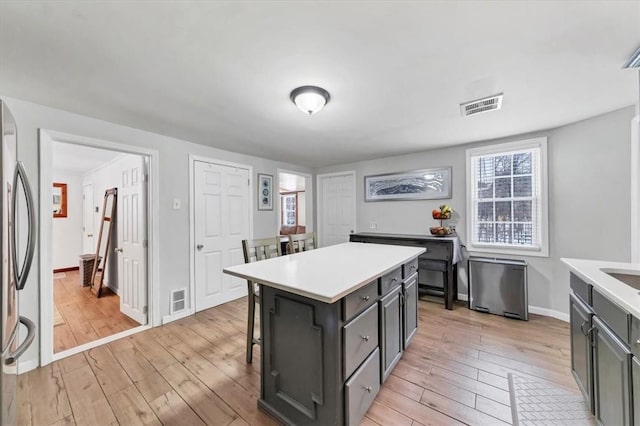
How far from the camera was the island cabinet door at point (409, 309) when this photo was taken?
2.14 m

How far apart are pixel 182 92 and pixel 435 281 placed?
13.1 feet

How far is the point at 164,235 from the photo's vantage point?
3.01 metres

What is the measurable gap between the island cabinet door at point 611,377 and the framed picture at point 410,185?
8.65 feet

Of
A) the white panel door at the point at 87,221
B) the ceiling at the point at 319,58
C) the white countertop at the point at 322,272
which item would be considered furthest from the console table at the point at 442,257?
the white panel door at the point at 87,221

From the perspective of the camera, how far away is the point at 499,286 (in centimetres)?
308

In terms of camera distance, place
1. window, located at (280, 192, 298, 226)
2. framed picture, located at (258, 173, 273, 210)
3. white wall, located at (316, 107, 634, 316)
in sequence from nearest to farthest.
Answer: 1. white wall, located at (316, 107, 634, 316)
2. framed picture, located at (258, 173, 273, 210)
3. window, located at (280, 192, 298, 226)

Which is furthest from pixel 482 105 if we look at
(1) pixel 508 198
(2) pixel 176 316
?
(2) pixel 176 316

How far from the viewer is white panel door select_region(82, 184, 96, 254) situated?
524cm

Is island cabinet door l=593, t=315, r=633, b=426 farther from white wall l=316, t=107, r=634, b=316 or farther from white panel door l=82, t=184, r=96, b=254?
white panel door l=82, t=184, r=96, b=254

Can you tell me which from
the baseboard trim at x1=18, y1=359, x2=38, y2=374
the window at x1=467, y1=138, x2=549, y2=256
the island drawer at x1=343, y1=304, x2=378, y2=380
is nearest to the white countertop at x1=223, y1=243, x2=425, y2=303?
the island drawer at x1=343, y1=304, x2=378, y2=380

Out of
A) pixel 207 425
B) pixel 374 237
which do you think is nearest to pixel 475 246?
pixel 374 237

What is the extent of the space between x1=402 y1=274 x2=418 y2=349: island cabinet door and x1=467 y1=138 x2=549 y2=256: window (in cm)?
175

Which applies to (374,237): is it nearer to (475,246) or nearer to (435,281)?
(435,281)

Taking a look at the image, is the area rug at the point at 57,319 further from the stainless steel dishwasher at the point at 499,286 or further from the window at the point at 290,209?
the window at the point at 290,209
